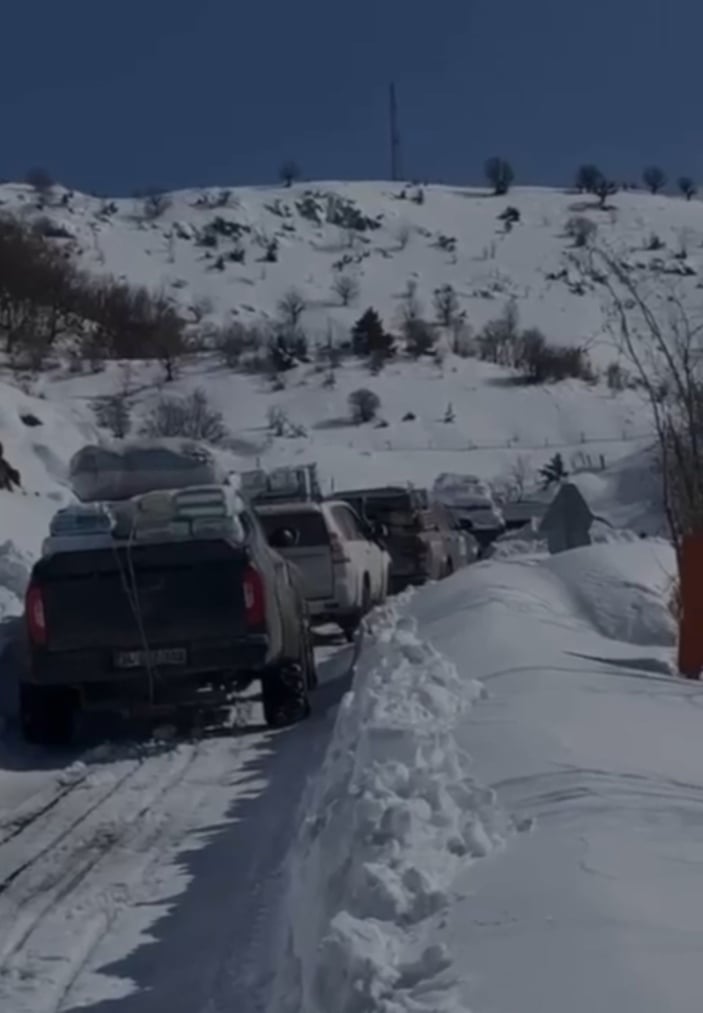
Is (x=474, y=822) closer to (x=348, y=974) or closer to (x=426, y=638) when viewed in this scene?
(x=348, y=974)

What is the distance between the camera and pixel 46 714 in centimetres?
1374

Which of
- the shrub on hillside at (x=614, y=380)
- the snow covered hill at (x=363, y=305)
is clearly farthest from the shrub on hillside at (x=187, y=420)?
the shrub on hillside at (x=614, y=380)

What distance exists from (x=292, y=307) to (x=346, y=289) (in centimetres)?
1129

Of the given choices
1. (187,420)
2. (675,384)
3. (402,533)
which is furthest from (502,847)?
(187,420)

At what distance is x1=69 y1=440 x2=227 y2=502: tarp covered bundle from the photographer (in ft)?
64.6

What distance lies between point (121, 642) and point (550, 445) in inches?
3210

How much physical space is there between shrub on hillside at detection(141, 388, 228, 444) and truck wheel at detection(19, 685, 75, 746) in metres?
62.1

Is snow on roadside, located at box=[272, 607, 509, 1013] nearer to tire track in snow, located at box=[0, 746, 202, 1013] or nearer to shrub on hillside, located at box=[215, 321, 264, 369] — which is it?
tire track in snow, located at box=[0, 746, 202, 1013]

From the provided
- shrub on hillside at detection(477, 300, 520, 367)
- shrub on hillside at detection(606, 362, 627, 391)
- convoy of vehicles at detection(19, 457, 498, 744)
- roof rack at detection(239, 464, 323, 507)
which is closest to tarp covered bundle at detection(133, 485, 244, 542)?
convoy of vehicles at detection(19, 457, 498, 744)

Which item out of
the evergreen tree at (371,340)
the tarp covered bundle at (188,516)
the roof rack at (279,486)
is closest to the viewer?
the tarp covered bundle at (188,516)

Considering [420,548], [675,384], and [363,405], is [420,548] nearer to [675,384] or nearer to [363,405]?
[675,384]

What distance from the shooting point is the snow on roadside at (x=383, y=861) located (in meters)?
5.65

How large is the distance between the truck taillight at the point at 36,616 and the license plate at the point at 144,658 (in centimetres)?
53

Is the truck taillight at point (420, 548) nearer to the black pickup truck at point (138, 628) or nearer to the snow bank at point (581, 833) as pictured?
the snow bank at point (581, 833)
